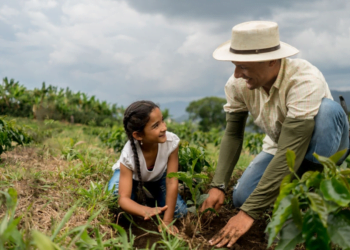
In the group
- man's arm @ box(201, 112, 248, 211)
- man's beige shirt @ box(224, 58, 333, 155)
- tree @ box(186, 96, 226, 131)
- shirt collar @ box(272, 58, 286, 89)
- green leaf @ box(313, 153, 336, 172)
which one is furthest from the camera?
tree @ box(186, 96, 226, 131)

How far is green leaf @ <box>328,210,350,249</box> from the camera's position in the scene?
4.02ft

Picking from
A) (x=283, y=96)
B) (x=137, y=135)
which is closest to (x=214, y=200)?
(x=137, y=135)

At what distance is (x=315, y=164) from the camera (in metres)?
2.36

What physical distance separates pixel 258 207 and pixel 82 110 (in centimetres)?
1312

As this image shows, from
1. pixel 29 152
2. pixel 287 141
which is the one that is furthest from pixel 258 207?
pixel 29 152

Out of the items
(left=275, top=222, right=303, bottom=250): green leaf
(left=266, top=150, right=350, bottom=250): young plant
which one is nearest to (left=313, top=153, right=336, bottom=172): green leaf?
(left=266, top=150, right=350, bottom=250): young plant

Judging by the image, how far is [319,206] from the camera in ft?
3.91

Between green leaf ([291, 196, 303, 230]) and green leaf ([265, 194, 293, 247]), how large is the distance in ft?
0.05

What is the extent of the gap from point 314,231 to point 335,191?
0.55ft

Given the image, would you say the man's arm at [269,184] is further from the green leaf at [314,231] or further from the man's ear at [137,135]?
the man's ear at [137,135]

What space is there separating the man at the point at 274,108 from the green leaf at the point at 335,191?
78 cm

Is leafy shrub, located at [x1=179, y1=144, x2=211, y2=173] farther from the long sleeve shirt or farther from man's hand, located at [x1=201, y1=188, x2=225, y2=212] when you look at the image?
man's hand, located at [x1=201, y1=188, x2=225, y2=212]

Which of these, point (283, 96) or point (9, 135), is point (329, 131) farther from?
point (9, 135)

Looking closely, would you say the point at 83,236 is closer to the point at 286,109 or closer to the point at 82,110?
the point at 286,109
